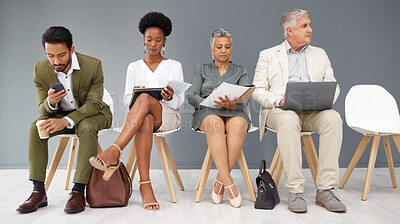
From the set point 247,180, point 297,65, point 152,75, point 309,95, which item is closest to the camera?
point 309,95

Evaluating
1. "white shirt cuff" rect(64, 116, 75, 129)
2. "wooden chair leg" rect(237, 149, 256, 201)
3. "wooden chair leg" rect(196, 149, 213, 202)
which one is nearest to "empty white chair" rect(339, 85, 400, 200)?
"wooden chair leg" rect(237, 149, 256, 201)

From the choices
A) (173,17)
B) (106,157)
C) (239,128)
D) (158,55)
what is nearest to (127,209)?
(106,157)

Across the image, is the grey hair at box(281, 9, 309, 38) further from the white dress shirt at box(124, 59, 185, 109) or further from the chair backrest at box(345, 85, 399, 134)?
the white dress shirt at box(124, 59, 185, 109)

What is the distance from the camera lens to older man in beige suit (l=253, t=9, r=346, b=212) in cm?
218

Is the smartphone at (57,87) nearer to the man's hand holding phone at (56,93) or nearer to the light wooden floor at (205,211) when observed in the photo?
the man's hand holding phone at (56,93)

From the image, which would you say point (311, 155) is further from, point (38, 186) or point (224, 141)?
point (38, 186)

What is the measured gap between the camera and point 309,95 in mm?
2262

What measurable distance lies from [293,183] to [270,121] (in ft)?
1.54

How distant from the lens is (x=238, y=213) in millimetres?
2111

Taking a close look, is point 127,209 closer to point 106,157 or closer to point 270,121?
point 106,157

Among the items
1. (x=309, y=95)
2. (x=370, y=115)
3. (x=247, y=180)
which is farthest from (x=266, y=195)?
(x=370, y=115)

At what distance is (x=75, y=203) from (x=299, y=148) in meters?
1.41

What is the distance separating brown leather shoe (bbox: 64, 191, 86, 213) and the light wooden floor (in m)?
0.04

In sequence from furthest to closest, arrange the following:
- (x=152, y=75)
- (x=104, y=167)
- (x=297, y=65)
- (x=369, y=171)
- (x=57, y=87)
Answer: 1. (x=152, y=75)
2. (x=297, y=65)
3. (x=369, y=171)
4. (x=57, y=87)
5. (x=104, y=167)
